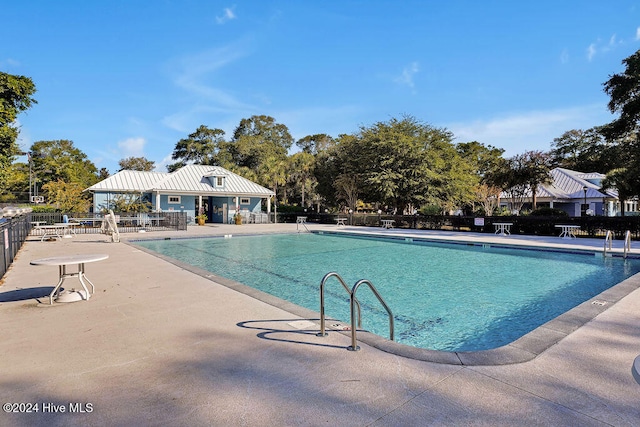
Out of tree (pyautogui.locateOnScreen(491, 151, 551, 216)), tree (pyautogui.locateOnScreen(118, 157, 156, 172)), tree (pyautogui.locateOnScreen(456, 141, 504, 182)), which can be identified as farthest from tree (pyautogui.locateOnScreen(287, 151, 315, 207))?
tree (pyautogui.locateOnScreen(118, 157, 156, 172))

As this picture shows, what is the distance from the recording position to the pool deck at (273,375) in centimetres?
220

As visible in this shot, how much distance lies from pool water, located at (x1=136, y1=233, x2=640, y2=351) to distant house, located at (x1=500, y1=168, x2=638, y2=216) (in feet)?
72.1

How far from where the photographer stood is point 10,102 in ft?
42.2

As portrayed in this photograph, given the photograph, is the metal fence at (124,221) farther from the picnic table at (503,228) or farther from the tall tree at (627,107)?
the tall tree at (627,107)

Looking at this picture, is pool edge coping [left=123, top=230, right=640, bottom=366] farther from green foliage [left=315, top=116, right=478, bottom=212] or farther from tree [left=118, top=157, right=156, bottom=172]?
tree [left=118, top=157, right=156, bottom=172]

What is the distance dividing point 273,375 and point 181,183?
25016 mm

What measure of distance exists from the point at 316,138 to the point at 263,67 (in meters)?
33.2

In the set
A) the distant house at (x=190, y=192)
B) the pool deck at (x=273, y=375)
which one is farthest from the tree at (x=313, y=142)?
the pool deck at (x=273, y=375)

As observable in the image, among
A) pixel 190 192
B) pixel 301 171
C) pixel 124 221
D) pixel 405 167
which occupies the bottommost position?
pixel 124 221

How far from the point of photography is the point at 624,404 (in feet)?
7.55

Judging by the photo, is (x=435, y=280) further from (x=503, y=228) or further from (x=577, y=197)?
(x=577, y=197)

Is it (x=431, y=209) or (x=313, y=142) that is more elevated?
(x=313, y=142)

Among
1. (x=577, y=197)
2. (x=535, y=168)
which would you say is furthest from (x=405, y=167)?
(x=577, y=197)

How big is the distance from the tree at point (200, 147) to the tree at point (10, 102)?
2817cm
